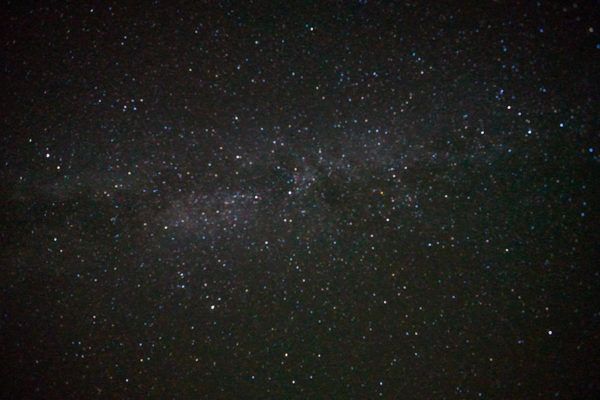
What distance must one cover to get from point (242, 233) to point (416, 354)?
76 centimetres

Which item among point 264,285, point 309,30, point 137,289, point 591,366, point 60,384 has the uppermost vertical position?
point 309,30

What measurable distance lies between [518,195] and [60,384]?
6.24ft

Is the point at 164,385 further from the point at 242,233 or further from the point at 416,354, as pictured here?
the point at 416,354

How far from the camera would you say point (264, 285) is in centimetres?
109

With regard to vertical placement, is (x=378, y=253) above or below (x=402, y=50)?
below

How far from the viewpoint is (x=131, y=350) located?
1.16 metres

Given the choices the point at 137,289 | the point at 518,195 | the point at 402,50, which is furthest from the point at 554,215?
the point at 137,289

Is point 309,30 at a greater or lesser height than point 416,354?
greater

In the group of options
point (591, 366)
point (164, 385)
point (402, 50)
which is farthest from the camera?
point (164, 385)

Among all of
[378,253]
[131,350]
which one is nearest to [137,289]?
[131,350]

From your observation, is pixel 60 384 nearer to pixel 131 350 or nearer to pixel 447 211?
pixel 131 350

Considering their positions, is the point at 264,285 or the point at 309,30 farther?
the point at 264,285

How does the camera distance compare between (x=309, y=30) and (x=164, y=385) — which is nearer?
(x=309, y=30)

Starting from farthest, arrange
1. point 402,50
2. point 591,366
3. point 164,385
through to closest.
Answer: point 164,385 → point 591,366 → point 402,50
